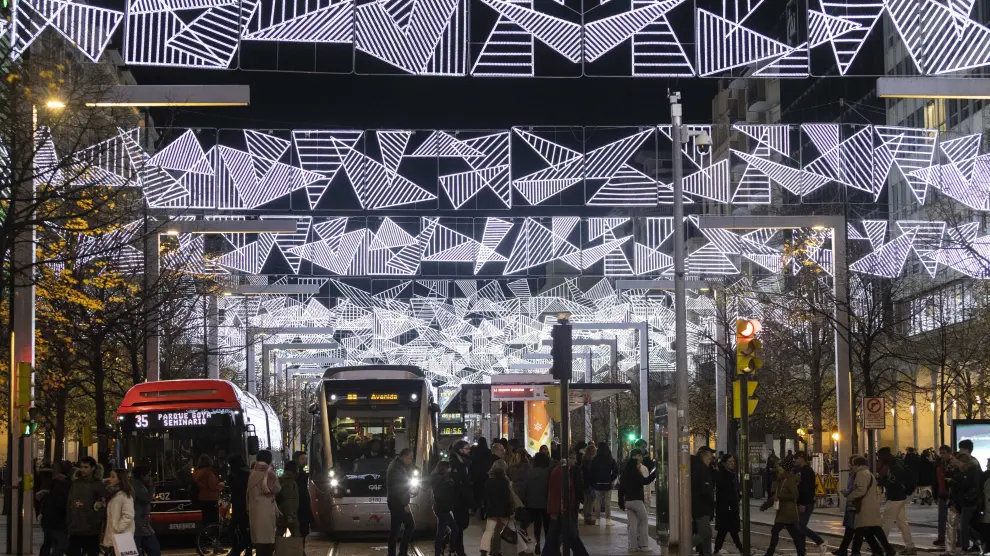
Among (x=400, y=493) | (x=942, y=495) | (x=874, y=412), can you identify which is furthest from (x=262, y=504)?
(x=874, y=412)

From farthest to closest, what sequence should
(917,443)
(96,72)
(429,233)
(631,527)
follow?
1. (917,443)
2. (429,233)
3. (96,72)
4. (631,527)

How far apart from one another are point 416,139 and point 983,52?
1225 centimetres

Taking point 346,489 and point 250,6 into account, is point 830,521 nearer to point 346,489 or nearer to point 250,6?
point 346,489

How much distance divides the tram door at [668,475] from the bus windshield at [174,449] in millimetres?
9861

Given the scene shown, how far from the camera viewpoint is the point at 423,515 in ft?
104

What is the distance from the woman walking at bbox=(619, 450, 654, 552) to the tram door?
1.17ft

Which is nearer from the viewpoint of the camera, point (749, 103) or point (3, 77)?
A: point (3, 77)

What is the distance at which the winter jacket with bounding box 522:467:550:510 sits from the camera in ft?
78.8

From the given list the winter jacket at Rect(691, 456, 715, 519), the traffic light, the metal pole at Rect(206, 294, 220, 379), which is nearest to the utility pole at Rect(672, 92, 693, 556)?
the winter jacket at Rect(691, 456, 715, 519)

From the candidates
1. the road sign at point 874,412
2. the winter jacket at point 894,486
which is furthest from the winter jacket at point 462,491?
the road sign at point 874,412

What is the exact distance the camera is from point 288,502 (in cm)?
2148

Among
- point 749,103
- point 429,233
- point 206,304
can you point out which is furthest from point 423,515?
point 749,103

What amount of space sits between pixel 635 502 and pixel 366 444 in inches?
296

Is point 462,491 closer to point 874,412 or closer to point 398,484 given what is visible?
point 398,484
